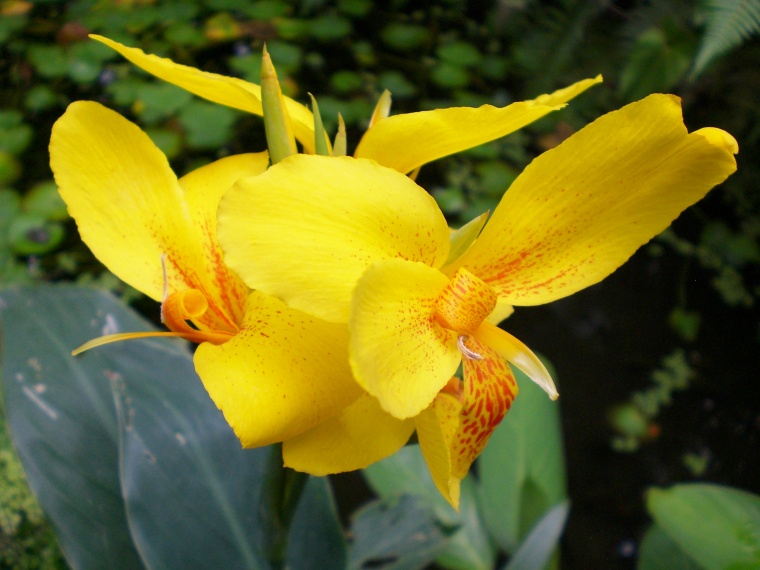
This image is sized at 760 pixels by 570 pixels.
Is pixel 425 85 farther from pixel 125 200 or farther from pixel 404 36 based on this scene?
pixel 125 200

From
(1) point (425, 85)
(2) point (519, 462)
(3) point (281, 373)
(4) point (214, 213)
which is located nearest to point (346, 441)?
(3) point (281, 373)

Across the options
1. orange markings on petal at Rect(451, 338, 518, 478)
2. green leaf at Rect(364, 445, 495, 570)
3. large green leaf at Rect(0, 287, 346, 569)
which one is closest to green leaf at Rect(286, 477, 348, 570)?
large green leaf at Rect(0, 287, 346, 569)

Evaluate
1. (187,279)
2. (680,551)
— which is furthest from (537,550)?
(187,279)

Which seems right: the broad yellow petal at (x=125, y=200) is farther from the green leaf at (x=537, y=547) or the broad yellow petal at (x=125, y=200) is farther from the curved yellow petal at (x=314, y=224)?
the green leaf at (x=537, y=547)

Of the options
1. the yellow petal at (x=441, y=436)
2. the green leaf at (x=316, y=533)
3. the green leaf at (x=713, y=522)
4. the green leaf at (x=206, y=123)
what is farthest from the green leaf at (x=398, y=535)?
the green leaf at (x=206, y=123)

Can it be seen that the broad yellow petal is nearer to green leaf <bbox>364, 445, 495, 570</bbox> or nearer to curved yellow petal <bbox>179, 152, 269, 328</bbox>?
curved yellow petal <bbox>179, 152, 269, 328</bbox>

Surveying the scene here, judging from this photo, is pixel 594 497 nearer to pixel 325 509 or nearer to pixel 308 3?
pixel 325 509
